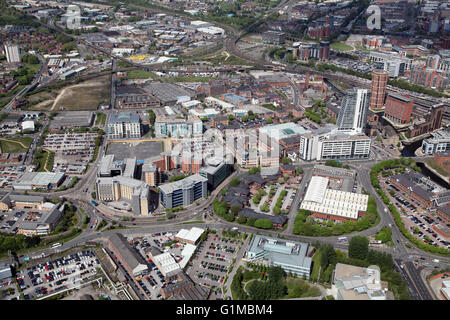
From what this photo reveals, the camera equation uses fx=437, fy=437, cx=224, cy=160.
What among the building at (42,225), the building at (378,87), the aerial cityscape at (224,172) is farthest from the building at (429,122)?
the building at (42,225)

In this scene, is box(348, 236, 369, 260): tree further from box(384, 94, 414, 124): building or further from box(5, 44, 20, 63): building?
box(5, 44, 20, 63): building

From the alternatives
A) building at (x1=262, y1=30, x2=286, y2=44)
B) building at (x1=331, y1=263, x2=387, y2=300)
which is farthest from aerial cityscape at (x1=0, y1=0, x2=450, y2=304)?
building at (x1=262, y1=30, x2=286, y2=44)

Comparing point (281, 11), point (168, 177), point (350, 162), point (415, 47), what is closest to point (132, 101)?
point (168, 177)

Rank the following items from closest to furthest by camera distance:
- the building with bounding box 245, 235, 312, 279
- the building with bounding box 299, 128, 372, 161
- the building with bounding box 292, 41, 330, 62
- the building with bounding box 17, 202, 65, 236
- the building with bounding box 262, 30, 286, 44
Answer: the building with bounding box 245, 235, 312, 279 → the building with bounding box 17, 202, 65, 236 → the building with bounding box 299, 128, 372, 161 → the building with bounding box 292, 41, 330, 62 → the building with bounding box 262, 30, 286, 44

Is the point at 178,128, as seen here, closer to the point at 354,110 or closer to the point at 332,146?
the point at 332,146

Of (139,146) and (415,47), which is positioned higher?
(415,47)

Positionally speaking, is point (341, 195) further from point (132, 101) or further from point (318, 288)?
point (132, 101)

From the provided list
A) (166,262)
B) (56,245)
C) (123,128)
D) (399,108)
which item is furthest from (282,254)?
(399,108)
